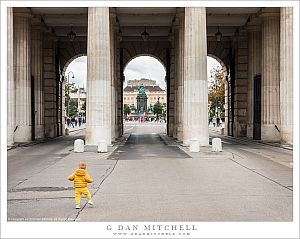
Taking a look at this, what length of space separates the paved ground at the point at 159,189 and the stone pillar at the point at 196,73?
6.51 meters

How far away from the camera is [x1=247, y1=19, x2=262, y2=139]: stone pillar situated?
131 ft

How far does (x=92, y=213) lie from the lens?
972 cm

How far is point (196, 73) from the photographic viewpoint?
2828 cm

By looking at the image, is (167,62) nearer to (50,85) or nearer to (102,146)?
(50,85)

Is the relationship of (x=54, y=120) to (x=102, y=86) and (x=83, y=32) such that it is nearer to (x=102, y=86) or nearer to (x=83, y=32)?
(x=83, y=32)

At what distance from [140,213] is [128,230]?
3.20 meters

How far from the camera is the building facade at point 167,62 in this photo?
2839 centimetres

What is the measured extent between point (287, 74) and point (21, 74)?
1799cm

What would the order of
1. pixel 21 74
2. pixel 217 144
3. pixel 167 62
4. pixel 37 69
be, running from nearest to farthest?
pixel 217 144 < pixel 21 74 < pixel 37 69 < pixel 167 62

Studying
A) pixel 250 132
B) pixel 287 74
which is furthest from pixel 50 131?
pixel 287 74

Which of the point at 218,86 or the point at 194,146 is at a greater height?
the point at 218,86

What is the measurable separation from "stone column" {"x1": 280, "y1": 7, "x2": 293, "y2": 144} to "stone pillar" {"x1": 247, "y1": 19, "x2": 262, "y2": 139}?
1091 centimetres

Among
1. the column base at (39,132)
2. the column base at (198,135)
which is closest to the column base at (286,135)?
the column base at (198,135)

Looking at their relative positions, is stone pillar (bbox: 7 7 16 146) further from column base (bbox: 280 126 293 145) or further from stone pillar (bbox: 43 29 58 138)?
stone pillar (bbox: 43 29 58 138)
